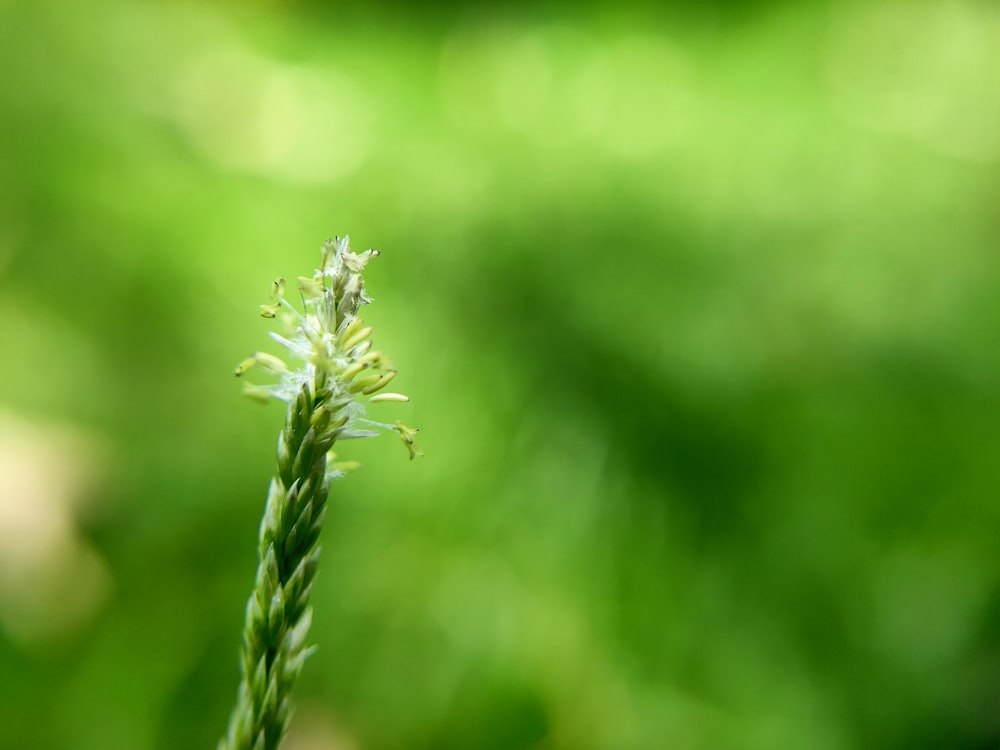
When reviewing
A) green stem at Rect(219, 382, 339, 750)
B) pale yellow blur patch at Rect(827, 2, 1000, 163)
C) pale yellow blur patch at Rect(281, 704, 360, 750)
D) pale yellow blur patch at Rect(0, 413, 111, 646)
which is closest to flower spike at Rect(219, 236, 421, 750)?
green stem at Rect(219, 382, 339, 750)

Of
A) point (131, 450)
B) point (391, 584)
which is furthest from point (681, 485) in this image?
point (131, 450)

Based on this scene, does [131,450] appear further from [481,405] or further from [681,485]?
[681,485]

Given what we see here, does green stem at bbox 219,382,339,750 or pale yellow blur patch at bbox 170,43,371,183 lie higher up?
pale yellow blur patch at bbox 170,43,371,183

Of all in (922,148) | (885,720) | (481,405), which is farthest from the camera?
(922,148)

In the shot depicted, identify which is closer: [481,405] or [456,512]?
[456,512]

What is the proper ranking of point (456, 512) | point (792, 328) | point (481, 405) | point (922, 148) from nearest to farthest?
point (456, 512) < point (481, 405) < point (792, 328) < point (922, 148)

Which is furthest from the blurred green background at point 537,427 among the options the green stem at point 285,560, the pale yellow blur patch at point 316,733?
the green stem at point 285,560

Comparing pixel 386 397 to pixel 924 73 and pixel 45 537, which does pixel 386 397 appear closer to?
pixel 45 537

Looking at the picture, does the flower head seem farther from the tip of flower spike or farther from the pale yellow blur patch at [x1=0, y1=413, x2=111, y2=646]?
the pale yellow blur patch at [x1=0, y1=413, x2=111, y2=646]
